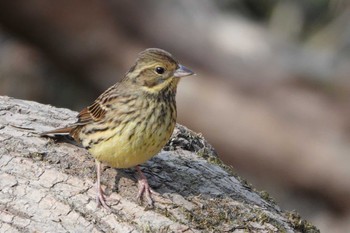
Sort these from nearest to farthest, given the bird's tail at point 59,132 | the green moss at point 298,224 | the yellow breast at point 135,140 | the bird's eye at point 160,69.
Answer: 1. the yellow breast at point 135,140
2. the bird's eye at point 160,69
3. the bird's tail at point 59,132
4. the green moss at point 298,224

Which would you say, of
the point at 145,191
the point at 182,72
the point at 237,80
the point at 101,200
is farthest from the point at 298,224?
the point at 237,80

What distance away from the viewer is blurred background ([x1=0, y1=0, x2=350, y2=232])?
409 inches

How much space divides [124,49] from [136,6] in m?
0.50

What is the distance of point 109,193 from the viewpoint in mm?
6055

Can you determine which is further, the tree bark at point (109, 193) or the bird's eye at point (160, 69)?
the bird's eye at point (160, 69)

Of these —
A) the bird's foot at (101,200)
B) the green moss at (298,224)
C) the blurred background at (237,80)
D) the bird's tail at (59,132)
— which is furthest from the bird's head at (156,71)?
the blurred background at (237,80)

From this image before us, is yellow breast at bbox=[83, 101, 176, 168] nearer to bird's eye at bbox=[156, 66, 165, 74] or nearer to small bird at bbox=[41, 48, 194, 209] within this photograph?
small bird at bbox=[41, 48, 194, 209]

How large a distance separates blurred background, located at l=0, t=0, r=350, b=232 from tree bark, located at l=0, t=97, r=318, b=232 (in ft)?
11.4

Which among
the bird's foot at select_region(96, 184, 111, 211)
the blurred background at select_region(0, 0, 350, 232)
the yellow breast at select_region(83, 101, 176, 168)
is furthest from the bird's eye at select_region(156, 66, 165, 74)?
the blurred background at select_region(0, 0, 350, 232)

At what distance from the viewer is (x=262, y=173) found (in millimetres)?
10906

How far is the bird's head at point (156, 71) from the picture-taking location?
629 cm

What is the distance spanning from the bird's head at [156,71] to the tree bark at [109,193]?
0.60m

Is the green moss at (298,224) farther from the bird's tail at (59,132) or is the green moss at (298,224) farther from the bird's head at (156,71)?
the bird's tail at (59,132)

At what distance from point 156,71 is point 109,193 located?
892 millimetres
